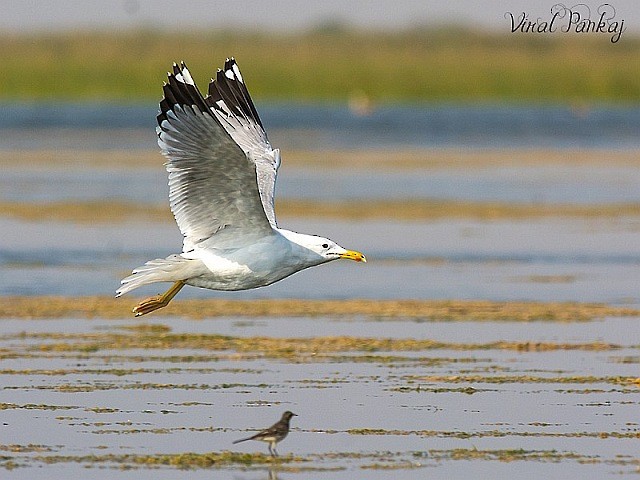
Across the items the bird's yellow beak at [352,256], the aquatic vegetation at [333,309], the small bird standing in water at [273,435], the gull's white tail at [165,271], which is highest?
the bird's yellow beak at [352,256]

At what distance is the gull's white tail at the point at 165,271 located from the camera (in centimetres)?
1100

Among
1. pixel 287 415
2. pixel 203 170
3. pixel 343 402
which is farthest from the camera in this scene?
pixel 203 170

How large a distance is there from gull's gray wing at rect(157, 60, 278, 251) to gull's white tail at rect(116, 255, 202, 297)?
0.29 metres

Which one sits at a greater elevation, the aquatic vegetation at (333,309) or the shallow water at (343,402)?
the aquatic vegetation at (333,309)

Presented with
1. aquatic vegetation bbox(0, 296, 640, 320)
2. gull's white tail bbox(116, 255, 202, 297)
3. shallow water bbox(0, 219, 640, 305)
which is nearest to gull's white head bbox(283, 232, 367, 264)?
gull's white tail bbox(116, 255, 202, 297)

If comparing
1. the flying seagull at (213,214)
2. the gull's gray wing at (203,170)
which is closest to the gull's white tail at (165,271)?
the flying seagull at (213,214)

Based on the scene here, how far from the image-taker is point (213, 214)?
441 inches

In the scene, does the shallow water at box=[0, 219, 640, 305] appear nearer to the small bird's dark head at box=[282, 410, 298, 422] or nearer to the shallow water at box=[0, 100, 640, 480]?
the shallow water at box=[0, 100, 640, 480]

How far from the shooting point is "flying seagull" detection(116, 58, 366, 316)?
10555 mm

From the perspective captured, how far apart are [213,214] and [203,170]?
0.44 m

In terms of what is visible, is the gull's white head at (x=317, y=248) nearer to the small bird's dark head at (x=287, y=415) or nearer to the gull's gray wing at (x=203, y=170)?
the gull's gray wing at (x=203, y=170)

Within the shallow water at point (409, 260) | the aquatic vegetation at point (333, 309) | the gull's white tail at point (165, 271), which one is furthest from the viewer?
the shallow water at point (409, 260)

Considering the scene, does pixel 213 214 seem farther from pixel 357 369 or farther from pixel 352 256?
pixel 357 369

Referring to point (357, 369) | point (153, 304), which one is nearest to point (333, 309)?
point (357, 369)
